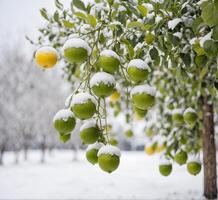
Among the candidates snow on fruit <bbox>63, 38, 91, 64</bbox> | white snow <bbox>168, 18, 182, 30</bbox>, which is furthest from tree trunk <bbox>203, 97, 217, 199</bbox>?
snow on fruit <bbox>63, 38, 91, 64</bbox>

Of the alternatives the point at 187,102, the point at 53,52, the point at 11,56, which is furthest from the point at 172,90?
the point at 11,56

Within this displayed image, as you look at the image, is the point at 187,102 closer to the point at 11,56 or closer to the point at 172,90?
the point at 172,90

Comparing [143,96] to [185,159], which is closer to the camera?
[143,96]

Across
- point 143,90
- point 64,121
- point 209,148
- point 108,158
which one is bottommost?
point 209,148

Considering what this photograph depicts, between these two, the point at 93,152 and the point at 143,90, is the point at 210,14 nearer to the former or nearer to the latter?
the point at 143,90

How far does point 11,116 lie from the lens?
1667 cm

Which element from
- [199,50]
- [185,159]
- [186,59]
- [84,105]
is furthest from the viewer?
[185,159]

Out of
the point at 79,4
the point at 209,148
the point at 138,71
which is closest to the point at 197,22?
the point at 138,71

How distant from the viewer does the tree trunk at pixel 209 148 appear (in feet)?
12.9

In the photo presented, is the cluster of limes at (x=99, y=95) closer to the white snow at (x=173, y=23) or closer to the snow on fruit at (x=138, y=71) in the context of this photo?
the snow on fruit at (x=138, y=71)

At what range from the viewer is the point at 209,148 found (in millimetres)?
3936

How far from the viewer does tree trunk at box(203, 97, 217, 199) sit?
3939 mm

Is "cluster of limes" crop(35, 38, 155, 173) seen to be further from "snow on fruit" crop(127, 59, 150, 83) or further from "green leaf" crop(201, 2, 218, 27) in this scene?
"green leaf" crop(201, 2, 218, 27)

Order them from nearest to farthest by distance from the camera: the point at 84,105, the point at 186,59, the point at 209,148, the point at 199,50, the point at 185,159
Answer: the point at 84,105 < the point at 199,50 < the point at 186,59 < the point at 185,159 < the point at 209,148
